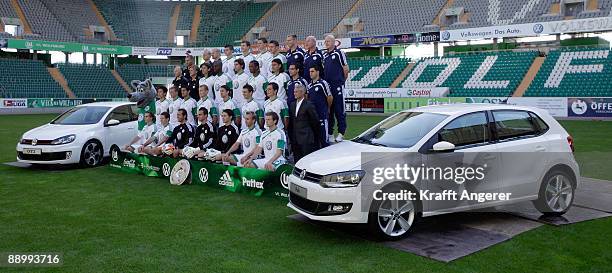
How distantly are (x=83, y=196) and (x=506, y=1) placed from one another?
33827mm

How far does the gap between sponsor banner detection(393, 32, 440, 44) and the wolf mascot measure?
1030 inches

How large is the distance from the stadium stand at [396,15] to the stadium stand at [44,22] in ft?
77.7

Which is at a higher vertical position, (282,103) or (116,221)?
(282,103)

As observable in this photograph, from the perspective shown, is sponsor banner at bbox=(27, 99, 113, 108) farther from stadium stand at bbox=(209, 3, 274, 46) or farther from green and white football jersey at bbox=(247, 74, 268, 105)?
green and white football jersey at bbox=(247, 74, 268, 105)

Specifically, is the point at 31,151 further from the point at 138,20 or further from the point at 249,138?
the point at 138,20

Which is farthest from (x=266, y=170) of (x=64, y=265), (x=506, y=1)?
(x=506, y=1)

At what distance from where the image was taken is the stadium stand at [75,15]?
→ 1731 inches

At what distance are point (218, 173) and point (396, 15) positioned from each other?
33.4 meters

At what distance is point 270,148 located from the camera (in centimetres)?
852

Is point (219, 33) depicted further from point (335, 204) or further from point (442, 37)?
point (335, 204)

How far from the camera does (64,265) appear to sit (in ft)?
16.6

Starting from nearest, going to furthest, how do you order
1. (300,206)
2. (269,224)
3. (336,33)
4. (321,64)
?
1. (300,206)
2. (269,224)
3. (321,64)
4. (336,33)

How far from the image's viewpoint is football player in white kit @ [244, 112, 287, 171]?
831cm

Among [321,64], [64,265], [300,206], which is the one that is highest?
[321,64]
